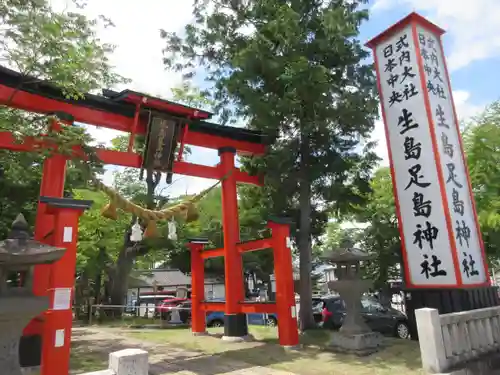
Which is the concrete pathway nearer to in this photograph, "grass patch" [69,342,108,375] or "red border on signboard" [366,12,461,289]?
"grass patch" [69,342,108,375]

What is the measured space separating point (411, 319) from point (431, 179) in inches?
148

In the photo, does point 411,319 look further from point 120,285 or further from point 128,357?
point 120,285

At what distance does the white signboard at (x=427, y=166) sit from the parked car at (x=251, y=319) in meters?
10.0

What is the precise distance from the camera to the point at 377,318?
44.3ft

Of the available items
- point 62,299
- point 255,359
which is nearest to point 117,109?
point 62,299

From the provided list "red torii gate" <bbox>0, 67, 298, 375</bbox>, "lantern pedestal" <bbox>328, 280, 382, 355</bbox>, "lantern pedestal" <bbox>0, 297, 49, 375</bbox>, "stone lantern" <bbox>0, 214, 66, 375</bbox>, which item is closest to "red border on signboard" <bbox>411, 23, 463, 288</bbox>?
"lantern pedestal" <bbox>328, 280, 382, 355</bbox>

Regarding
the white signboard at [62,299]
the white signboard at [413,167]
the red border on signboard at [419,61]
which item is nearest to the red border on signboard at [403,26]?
the red border on signboard at [419,61]

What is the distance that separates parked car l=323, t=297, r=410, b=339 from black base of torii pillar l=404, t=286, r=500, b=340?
4.64 meters

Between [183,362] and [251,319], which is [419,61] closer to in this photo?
[183,362]

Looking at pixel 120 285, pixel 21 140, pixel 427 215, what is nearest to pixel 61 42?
pixel 21 140

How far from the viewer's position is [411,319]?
9.95 meters

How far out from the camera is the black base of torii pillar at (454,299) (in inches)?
320

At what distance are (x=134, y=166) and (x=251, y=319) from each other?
10.8 meters

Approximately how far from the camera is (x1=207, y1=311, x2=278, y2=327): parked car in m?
16.9
